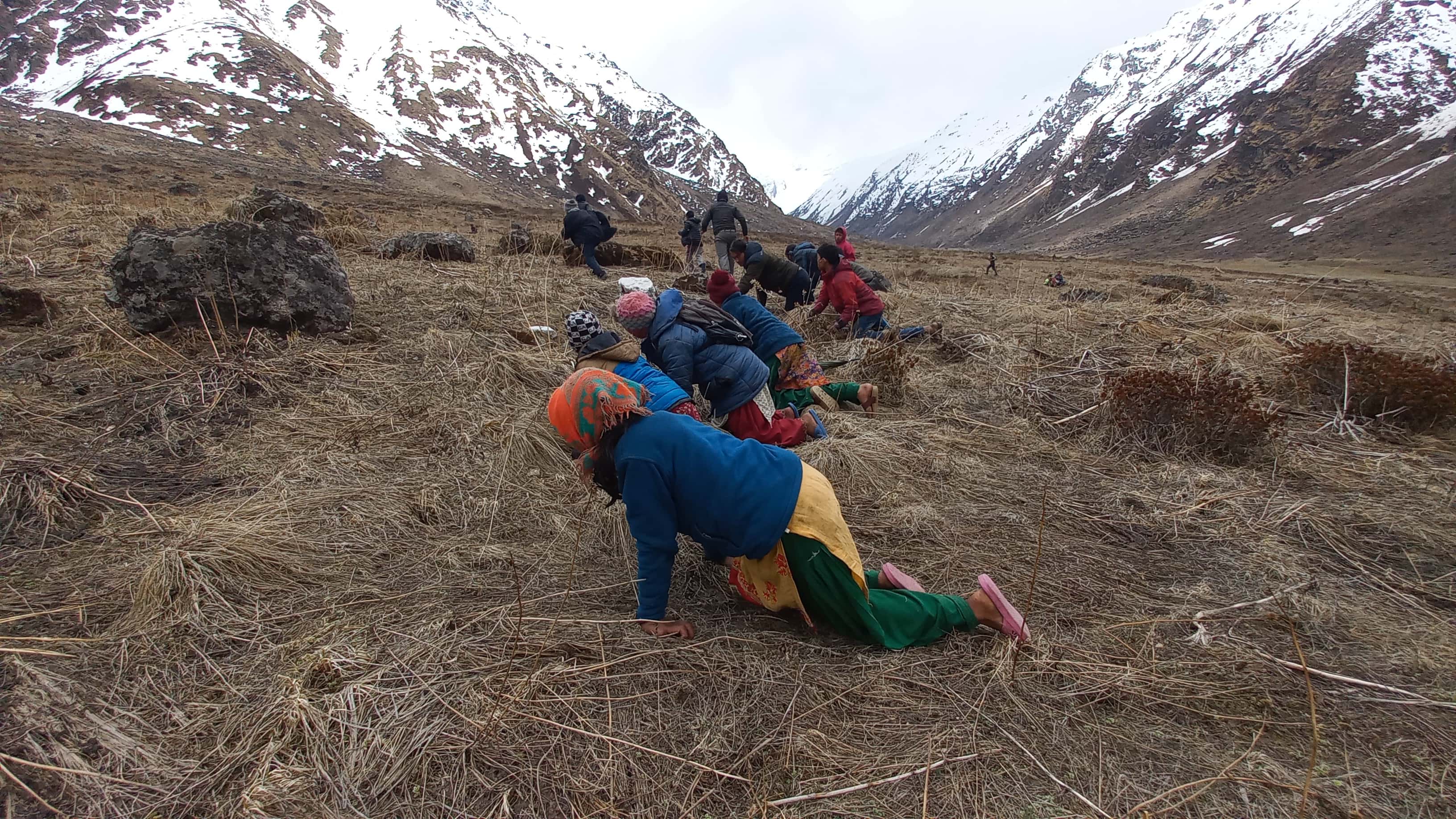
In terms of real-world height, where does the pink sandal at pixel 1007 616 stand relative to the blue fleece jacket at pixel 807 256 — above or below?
below

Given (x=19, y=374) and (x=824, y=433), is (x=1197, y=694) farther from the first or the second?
(x=19, y=374)

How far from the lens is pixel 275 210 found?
28.1ft

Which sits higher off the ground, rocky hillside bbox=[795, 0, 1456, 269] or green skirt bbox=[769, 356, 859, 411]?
rocky hillside bbox=[795, 0, 1456, 269]

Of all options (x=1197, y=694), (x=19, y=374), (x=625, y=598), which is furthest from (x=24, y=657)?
(x=1197, y=694)

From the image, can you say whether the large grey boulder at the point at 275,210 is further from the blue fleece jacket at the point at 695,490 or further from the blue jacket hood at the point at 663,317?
the blue fleece jacket at the point at 695,490

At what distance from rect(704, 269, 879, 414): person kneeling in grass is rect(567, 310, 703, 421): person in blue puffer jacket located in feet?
3.90

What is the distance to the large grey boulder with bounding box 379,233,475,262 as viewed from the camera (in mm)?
8336

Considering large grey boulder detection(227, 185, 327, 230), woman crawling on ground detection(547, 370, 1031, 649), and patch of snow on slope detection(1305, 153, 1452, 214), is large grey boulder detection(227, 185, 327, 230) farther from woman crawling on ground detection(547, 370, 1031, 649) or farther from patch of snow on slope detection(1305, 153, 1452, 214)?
patch of snow on slope detection(1305, 153, 1452, 214)

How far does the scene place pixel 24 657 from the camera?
1934 millimetres

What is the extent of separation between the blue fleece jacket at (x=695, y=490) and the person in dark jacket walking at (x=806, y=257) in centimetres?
567

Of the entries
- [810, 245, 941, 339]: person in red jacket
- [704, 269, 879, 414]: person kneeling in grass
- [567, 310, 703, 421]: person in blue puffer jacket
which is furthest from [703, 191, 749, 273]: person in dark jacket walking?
[567, 310, 703, 421]: person in blue puffer jacket

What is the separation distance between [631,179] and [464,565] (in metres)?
83.2

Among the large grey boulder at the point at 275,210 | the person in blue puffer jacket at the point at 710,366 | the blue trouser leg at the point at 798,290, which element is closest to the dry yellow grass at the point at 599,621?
the person in blue puffer jacket at the point at 710,366

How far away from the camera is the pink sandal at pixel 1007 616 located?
2117 mm
